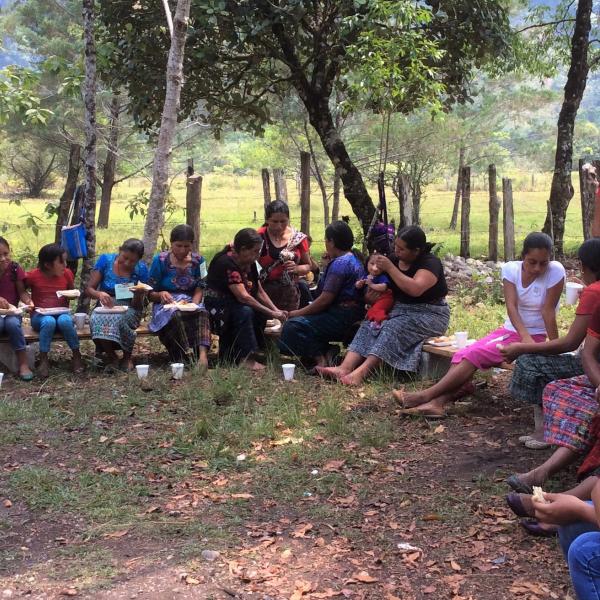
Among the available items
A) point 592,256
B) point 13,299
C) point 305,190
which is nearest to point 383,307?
point 592,256

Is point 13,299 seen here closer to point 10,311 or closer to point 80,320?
point 10,311

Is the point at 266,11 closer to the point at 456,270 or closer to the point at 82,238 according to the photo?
the point at 82,238

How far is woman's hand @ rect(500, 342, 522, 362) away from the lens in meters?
4.55

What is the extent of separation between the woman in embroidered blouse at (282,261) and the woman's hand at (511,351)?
2.56 meters

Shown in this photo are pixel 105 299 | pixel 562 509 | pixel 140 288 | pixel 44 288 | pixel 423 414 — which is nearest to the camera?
pixel 562 509

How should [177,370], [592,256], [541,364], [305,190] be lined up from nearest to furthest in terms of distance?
1. [592,256]
2. [541,364]
3. [177,370]
4. [305,190]

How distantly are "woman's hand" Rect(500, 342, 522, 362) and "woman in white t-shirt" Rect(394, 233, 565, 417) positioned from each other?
0.33 ft

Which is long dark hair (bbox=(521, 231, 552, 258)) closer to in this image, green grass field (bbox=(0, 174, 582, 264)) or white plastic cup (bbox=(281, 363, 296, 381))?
white plastic cup (bbox=(281, 363, 296, 381))

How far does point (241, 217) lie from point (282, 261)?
14180 mm

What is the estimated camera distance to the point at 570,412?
379 centimetres

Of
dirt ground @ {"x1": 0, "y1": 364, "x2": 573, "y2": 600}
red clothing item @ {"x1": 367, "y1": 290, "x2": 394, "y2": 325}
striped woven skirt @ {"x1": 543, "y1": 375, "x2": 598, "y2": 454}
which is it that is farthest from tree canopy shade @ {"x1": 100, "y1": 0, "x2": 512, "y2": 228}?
striped woven skirt @ {"x1": 543, "y1": 375, "x2": 598, "y2": 454}

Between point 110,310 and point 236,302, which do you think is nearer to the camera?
point 110,310

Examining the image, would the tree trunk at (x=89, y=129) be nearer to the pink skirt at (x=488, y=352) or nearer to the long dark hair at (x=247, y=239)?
the long dark hair at (x=247, y=239)

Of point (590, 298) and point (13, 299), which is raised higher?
point (590, 298)
